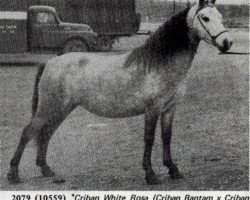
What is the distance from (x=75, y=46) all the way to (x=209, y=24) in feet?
46.2

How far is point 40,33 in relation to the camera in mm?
18594

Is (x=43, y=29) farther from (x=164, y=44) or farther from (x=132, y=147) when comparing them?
(x=164, y=44)

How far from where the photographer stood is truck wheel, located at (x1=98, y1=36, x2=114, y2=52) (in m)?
21.9

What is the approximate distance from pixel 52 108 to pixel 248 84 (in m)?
9.60

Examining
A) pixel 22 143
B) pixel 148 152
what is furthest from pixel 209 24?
pixel 22 143

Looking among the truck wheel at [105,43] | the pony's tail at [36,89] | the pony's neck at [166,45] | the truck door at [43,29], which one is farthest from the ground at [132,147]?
the truck wheel at [105,43]

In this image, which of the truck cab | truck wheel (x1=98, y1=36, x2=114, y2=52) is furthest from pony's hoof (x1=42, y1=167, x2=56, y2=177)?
truck wheel (x1=98, y1=36, x2=114, y2=52)

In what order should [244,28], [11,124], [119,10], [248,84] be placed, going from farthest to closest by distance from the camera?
[244,28]
[119,10]
[248,84]
[11,124]

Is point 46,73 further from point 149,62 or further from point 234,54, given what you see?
point 234,54

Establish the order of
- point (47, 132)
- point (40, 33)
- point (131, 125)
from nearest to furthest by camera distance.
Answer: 1. point (47, 132)
2. point (131, 125)
3. point (40, 33)

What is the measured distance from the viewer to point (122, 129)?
898 centimetres

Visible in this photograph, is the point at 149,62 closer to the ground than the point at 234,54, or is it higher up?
higher up

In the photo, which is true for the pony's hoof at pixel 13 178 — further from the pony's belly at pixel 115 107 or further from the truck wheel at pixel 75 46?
the truck wheel at pixel 75 46

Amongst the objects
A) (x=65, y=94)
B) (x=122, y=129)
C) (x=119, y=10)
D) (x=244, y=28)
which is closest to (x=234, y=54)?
(x=119, y=10)
